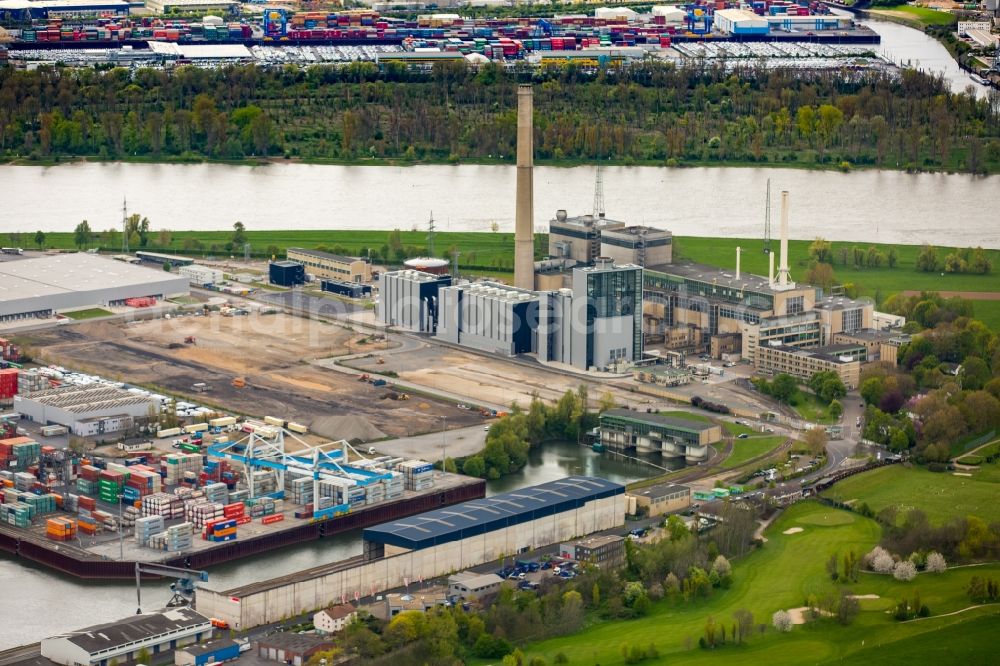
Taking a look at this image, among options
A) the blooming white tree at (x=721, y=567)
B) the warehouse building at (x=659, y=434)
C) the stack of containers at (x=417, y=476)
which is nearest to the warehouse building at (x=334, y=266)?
the warehouse building at (x=659, y=434)

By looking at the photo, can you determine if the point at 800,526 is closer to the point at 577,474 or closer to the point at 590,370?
the point at 577,474

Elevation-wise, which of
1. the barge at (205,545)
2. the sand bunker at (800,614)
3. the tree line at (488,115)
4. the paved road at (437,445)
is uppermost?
the tree line at (488,115)

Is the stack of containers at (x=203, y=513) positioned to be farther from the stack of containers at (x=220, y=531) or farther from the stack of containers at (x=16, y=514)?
the stack of containers at (x=16, y=514)

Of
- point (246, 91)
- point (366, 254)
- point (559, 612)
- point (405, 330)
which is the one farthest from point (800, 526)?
point (246, 91)

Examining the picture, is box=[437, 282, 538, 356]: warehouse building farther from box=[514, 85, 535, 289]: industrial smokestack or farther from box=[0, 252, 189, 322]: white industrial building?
box=[0, 252, 189, 322]: white industrial building

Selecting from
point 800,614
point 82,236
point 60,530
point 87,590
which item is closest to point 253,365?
point 60,530

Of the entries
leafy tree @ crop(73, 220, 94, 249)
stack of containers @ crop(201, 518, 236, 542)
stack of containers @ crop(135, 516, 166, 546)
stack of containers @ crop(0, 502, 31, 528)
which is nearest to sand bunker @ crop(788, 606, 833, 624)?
stack of containers @ crop(201, 518, 236, 542)

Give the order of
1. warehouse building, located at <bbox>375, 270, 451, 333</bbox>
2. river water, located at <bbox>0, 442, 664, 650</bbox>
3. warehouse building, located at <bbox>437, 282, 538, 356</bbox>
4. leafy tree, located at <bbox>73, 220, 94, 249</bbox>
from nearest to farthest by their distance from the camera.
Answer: river water, located at <bbox>0, 442, 664, 650</bbox> → warehouse building, located at <bbox>437, 282, 538, 356</bbox> → warehouse building, located at <bbox>375, 270, 451, 333</bbox> → leafy tree, located at <bbox>73, 220, 94, 249</bbox>
